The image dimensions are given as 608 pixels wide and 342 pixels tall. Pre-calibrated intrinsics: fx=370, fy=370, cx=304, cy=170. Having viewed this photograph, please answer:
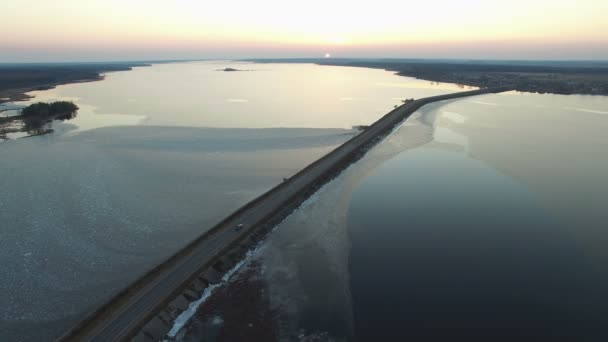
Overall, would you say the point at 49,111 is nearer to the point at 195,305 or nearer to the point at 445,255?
the point at 195,305

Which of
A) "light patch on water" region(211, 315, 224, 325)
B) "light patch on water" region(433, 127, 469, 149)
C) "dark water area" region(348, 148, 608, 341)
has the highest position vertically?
"light patch on water" region(433, 127, 469, 149)

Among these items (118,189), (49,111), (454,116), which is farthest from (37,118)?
(454,116)

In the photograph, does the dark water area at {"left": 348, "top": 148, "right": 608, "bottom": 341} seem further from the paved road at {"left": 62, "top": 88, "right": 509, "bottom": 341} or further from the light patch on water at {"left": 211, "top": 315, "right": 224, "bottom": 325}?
the light patch on water at {"left": 211, "top": 315, "right": 224, "bottom": 325}

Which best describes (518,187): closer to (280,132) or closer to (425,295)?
(425,295)

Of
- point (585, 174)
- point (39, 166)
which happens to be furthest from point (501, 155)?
point (39, 166)

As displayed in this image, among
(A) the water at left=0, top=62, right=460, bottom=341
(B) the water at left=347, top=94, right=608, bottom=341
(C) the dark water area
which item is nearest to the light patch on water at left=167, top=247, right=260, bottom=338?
(A) the water at left=0, top=62, right=460, bottom=341

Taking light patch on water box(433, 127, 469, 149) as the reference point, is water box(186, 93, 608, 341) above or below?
below
